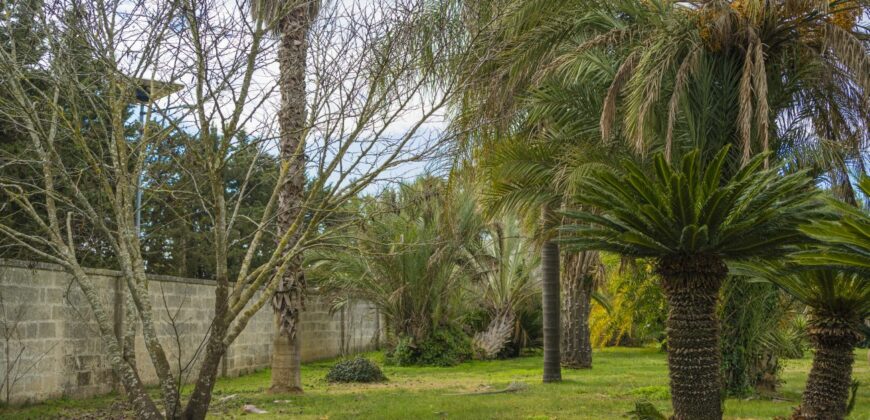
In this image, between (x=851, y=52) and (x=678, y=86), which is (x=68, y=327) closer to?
(x=678, y=86)

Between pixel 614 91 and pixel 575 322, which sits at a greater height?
pixel 614 91

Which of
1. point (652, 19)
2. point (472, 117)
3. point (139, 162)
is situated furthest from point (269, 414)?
point (652, 19)

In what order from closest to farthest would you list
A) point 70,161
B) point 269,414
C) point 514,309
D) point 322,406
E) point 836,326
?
point 836,326 < point 269,414 < point 322,406 < point 70,161 < point 514,309

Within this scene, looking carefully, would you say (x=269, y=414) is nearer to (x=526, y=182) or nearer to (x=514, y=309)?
(x=526, y=182)

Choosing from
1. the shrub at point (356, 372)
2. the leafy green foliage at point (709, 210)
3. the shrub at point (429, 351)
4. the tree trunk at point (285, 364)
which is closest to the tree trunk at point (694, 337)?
the leafy green foliage at point (709, 210)

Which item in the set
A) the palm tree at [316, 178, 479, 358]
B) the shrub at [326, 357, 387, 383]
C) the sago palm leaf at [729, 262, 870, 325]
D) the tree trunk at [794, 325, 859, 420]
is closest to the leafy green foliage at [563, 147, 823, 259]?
the sago palm leaf at [729, 262, 870, 325]

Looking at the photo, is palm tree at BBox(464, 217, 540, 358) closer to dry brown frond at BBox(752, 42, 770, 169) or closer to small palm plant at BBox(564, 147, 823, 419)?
dry brown frond at BBox(752, 42, 770, 169)

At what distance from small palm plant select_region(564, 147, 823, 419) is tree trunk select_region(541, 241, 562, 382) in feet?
20.4

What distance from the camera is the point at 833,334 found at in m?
8.62

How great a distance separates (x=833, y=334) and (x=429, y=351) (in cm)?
1237

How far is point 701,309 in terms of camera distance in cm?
847

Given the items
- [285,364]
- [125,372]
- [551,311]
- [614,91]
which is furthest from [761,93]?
[285,364]

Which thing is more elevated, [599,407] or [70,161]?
[70,161]

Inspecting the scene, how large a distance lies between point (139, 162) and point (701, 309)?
577 cm
